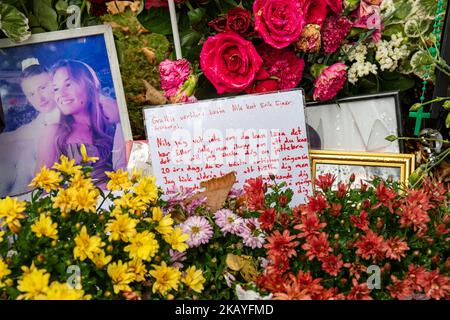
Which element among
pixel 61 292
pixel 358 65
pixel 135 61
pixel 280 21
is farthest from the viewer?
pixel 135 61

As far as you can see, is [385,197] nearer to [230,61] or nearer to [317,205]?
[317,205]

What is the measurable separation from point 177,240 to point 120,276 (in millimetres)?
111

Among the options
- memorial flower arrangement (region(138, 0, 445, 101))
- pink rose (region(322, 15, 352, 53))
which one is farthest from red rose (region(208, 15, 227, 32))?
pink rose (region(322, 15, 352, 53))

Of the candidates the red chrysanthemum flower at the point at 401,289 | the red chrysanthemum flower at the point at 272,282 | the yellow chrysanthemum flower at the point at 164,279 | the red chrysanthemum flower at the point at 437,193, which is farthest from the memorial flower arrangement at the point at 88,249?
the red chrysanthemum flower at the point at 437,193

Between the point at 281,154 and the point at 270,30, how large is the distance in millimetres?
307

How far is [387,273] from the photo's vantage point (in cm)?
81

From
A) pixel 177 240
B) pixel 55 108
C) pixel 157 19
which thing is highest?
pixel 157 19

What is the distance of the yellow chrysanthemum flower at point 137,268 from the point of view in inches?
31.2

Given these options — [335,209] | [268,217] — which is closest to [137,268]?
[268,217]

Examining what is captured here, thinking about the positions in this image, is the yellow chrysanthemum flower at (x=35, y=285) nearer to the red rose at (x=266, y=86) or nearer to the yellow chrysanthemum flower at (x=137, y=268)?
the yellow chrysanthemum flower at (x=137, y=268)

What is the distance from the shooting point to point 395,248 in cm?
79

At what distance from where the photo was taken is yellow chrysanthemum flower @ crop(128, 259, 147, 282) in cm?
79

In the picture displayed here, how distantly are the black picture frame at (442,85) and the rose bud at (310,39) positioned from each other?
32cm
